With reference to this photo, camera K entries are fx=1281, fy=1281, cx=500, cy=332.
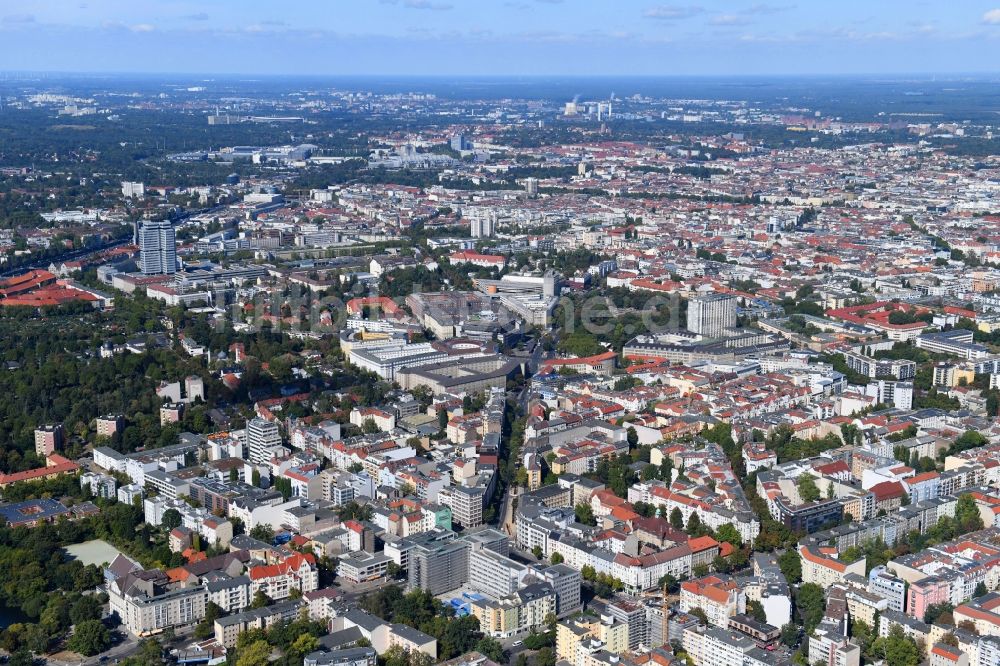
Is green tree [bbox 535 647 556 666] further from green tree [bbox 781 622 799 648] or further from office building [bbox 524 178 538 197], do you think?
office building [bbox 524 178 538 197]

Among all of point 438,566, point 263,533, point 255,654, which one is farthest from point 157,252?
point 255,654

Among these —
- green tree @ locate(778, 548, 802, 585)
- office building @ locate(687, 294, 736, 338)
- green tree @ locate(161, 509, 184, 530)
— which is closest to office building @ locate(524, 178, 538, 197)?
office building @ locate(687, 294, 736, 338)

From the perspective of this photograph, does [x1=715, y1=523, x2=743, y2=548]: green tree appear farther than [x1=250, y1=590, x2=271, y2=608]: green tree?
Yes

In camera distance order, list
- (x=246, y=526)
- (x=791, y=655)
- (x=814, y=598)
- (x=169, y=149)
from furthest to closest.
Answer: (x=169, y=149)
(x=246, y=526)
(x=814, y=598)
(x=791, y=655)

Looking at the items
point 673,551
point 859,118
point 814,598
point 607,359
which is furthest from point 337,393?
point 859,118

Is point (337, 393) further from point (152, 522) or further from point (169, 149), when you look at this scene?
point (169, 149)

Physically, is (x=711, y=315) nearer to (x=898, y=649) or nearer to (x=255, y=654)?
(x=898, y=649)
